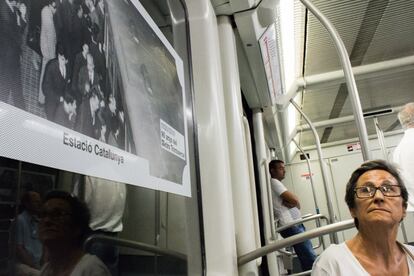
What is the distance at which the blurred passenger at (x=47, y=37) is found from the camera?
0.52 m

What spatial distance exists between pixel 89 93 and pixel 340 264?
0.92 m

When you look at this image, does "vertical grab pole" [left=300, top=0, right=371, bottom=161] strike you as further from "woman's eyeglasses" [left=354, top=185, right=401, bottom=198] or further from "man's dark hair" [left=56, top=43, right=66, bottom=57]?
"man's dark hair" [left=56, top=43, right=66, bottom=57]

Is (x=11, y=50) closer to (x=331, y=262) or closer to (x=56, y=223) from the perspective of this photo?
(x=56, y=223)

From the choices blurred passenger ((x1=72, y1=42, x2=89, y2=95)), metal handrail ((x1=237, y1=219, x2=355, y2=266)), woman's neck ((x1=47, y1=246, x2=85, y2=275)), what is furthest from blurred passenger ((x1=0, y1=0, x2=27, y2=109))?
metal handrail ((x1=237, y1=219, x2=355, y2=266))

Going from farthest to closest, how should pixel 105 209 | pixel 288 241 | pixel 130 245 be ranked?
pixel 288 241, pixel 130 245, pixel 105 209

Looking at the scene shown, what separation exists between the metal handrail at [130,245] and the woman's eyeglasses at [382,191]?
0.64m

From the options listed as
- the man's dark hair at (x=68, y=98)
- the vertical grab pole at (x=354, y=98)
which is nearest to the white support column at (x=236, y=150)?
the vertical grab pole at (x=354, y=98)

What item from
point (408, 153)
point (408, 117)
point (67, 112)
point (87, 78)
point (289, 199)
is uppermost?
point (408, 117)

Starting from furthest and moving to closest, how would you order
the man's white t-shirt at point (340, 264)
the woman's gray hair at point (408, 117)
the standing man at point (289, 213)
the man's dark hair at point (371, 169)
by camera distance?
the standing man at point (289, 213)
the woman's gray hair at point (408, 117)
the man's dark hair at point (371, 169)
the man's white t-shirt at point (340, 264)

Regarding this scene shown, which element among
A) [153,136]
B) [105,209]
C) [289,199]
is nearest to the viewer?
[105,209]

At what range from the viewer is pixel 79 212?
59 cm

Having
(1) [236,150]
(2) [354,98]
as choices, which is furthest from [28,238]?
(2) [354,98]

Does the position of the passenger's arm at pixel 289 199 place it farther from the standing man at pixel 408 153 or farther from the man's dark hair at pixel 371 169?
the man's dark hair at pixel 371 169

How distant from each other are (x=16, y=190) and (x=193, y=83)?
0.93m
